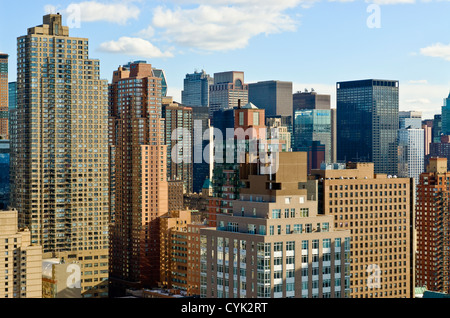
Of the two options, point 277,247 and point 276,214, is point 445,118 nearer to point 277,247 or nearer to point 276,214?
point 276,214

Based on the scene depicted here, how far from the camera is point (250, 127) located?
6856cm

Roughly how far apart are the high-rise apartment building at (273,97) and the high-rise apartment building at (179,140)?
10928 millimetres

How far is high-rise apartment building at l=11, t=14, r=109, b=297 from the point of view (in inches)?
2879

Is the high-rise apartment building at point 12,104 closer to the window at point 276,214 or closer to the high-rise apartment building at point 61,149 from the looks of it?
the high-rise apartment building at point 61,149

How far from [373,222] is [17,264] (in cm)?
2917

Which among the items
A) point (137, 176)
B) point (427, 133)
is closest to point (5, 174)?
point (137, 176)

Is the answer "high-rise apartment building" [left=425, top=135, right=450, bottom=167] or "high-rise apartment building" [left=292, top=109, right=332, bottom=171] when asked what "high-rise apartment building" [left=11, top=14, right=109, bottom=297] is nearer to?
"high-rise apartment building" [left=292, top=109, right=332, bottom=171]

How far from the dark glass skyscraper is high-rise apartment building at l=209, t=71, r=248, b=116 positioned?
72.6 feet

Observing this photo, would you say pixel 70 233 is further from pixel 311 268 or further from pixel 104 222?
pixel 311 268

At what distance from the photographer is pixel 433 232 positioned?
7300cm

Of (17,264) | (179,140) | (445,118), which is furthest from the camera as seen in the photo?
(445,118)

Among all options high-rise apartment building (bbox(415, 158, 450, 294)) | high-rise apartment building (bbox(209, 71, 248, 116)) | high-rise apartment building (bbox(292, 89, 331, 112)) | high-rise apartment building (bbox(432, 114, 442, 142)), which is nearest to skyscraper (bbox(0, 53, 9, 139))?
high-rise apartment building (bbox(209, 71, 248, 116))

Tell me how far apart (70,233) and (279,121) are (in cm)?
4529
